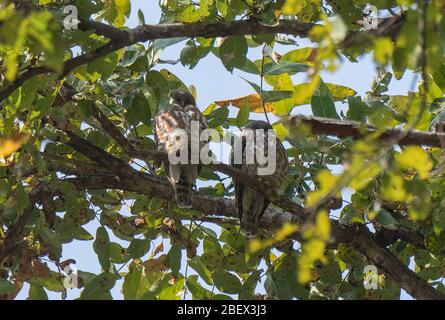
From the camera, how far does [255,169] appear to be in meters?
5.90

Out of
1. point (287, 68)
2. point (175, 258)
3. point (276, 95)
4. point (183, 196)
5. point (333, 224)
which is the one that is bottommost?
point (175, 258)

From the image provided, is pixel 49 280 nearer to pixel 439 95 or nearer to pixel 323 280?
pixel 323 280

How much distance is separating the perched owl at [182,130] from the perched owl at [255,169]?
324 mm

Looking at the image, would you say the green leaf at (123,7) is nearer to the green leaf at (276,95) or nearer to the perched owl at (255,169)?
the green leaf at (276,95)

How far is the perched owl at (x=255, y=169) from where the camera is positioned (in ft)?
16.1

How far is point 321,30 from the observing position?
1.84 m

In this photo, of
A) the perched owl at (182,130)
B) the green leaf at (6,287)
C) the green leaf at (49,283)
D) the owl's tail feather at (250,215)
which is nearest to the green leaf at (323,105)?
the owl's tail feather at (250,215)

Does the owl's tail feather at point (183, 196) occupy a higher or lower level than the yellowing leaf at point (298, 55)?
lower

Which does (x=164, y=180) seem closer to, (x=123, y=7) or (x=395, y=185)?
(x=123, y=7)

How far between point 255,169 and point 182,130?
2.44ft

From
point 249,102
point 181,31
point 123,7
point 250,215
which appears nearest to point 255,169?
point 249,102

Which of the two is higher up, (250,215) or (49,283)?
(250,215)
